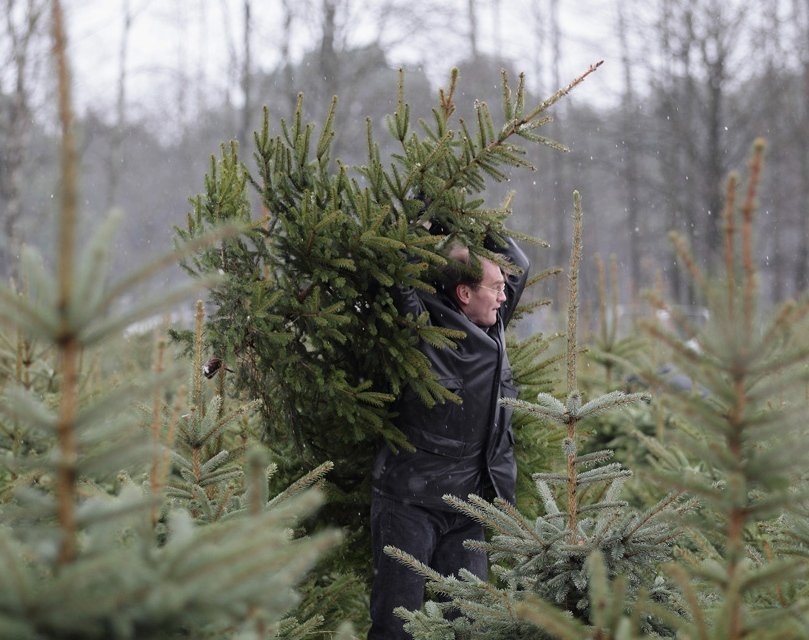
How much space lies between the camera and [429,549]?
3830 mm

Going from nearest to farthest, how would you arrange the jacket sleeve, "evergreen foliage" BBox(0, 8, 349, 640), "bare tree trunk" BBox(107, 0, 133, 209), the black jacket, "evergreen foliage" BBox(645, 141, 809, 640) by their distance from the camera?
"evergreen foliage" BBox(0, 8, 349, 640)
"evergreen foliage" BBox(645, 141, 809, 640)
the black jacket
the jacket sleeve
"bare tree trunk" BBox(107, 0, 133, 209)

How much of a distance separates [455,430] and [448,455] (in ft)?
0.40

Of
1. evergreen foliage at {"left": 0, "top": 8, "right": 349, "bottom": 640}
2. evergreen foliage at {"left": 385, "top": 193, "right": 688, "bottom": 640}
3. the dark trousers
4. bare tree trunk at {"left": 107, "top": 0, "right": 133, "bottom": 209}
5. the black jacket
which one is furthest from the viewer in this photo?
bare tree trunk at {"left": 107, "top": 0, "right": 133, "bottom": 209}

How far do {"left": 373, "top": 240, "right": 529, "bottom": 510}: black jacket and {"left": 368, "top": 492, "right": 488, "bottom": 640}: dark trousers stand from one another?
84mm

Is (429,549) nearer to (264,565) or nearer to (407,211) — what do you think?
(407,211)

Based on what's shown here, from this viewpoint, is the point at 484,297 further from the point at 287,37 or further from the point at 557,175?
the point at 557,175

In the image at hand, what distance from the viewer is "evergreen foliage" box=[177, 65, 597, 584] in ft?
11.1

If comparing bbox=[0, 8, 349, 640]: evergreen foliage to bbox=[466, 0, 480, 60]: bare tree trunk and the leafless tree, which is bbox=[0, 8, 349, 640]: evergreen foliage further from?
bbox=[466, 0, 480, 60]: bare tree trunk

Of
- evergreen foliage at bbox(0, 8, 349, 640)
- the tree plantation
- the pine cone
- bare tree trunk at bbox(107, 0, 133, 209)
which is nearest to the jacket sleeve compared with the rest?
the tree plantation

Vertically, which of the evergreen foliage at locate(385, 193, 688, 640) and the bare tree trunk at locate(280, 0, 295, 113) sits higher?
the bare tree trunk at locate(280, 0, 295, 113)

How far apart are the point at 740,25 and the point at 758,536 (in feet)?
44.8

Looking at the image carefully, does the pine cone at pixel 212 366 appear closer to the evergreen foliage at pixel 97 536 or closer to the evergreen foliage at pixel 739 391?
the evergreen foliage at pixel 97 536

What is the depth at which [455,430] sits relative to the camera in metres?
3.89

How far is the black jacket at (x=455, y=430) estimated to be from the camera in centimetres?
382
